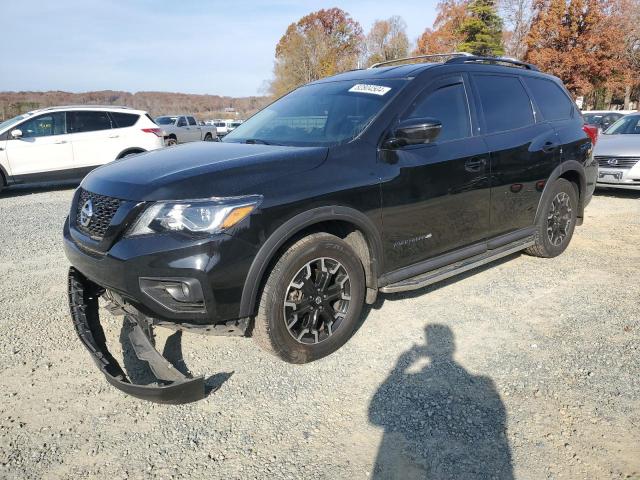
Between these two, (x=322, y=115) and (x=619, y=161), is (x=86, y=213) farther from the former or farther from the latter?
(x=619, y=161)

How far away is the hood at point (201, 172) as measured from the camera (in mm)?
2557

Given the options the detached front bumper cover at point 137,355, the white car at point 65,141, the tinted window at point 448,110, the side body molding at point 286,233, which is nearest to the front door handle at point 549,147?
the tinted window at point 448,110

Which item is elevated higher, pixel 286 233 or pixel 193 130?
pixel 193 130

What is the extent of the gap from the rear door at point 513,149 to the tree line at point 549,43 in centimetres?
824

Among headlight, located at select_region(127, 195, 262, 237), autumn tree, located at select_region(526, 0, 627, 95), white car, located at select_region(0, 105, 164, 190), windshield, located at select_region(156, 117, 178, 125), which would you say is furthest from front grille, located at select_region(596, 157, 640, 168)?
windshield, located at select_region(156, 117, 178, 125)

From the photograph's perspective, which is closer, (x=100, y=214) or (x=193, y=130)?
(x=100, y=214)

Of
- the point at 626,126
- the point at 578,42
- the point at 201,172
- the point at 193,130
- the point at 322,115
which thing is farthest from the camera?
the point at 578,42

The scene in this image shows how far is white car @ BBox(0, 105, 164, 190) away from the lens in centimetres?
946

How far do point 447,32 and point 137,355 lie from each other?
141ft

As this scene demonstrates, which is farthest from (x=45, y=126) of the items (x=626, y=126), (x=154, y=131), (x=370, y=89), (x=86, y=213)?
(x=626, y=126)

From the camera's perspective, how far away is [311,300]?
295cm

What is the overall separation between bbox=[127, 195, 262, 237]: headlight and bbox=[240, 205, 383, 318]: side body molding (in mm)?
249

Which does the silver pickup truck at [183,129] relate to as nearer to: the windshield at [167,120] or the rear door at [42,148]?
the windshield at [167,120]

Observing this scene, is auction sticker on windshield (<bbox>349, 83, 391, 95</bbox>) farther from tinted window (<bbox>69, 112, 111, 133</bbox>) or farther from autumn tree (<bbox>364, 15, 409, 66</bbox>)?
autumn tree (<bbox>364, 15, 409, 66</bbox>)
